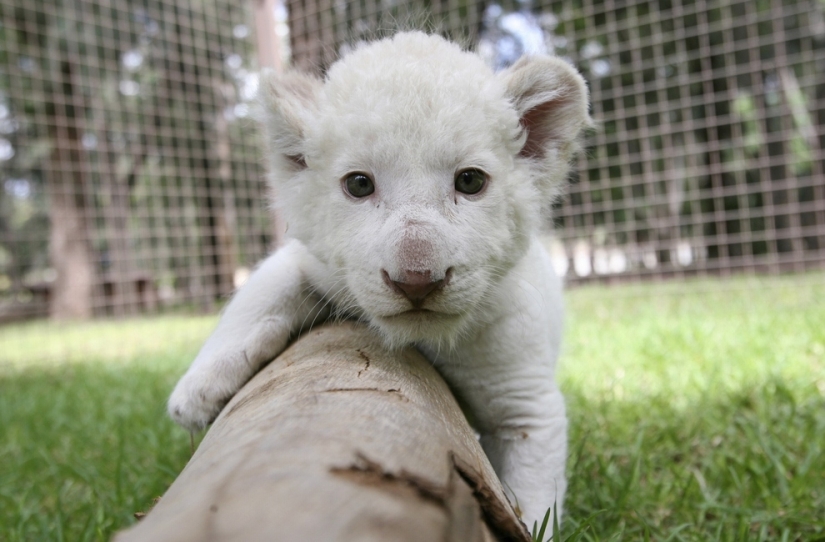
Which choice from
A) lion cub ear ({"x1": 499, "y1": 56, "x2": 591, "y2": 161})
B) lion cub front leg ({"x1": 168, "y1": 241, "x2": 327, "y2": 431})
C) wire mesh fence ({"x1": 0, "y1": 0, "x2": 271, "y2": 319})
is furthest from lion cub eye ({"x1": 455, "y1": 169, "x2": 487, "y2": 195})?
wire mesh fence ({"x1": 0, "y1": 0, "x2": 271, "y2": 319})

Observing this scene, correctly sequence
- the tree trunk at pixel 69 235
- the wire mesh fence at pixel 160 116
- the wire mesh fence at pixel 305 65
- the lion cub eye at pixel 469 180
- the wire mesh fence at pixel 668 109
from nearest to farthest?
the lion cub eye at pixel 469 180
the wire mesh fence at pixel 668 109
the wire mesh fence at pixel 305 65
the wire mesh fence at pixel 160 116
the tree trunk at pixel 69 235

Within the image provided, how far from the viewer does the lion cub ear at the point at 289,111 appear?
2141 millimetres

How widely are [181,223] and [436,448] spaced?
1068cm

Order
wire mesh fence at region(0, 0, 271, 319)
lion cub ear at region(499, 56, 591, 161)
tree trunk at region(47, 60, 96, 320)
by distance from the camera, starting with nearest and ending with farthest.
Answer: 1. lion cub ear at region(499, 56, 591, 161)
2. wire mesh fence at region(0, 0, 271, 319)
3. tree trunk at region(47, 60, 96, 320)

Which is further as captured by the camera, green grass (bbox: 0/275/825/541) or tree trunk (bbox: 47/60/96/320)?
tree trunk (bbox: 47/60/96/320)

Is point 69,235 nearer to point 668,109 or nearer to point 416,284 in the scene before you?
point 668,109

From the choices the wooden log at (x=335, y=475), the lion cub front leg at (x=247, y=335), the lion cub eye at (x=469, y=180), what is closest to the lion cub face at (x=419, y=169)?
the lion cub eye at (x=469, y=180)

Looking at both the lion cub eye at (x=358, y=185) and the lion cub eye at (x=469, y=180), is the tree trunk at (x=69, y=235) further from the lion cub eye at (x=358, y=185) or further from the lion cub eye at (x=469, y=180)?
the lion cub eye at (x=469, y=180)

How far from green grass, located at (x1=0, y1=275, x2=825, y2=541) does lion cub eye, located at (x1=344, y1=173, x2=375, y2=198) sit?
1.15 m

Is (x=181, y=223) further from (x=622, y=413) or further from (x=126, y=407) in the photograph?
(x=622, y=413)

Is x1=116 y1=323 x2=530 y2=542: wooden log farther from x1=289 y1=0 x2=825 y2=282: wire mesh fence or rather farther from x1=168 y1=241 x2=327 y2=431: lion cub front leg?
x1=289 y1=0 x2=825 y2=282: wire mesh fence

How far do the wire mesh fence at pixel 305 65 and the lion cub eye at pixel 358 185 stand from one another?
16.8ft

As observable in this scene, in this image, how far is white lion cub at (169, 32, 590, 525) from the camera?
180cm

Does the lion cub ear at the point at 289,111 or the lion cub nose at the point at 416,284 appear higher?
the lion cub ear at the point at 289,111
